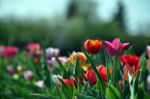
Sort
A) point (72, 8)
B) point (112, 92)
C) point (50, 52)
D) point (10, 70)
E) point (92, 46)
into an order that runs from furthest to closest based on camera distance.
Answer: point (72, 8)
point (10, 70)
point (50, 52)
point (92, 46)
point (112, 92)

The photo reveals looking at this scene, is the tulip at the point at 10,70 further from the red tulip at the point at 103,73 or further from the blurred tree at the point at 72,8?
the blurred tree at the point at 72,8

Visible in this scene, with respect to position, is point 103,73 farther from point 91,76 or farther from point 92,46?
point 92,46

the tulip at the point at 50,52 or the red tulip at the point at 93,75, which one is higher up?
the tulip at the point at 50,52

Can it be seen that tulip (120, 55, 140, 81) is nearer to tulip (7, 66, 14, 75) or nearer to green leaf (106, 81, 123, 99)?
green leaf (106, 81, 123, 99)

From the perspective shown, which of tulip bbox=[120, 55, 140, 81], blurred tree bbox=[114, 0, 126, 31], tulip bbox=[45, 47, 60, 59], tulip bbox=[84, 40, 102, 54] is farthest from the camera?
blurred tree bbox=[114, 0, 126, 31]

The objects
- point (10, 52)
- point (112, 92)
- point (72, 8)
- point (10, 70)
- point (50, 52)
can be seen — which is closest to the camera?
point (112, 92)

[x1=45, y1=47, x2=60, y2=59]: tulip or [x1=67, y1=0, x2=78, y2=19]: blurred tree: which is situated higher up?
[x1=67, y1=0, x2=78, y2=19]: blurred tree

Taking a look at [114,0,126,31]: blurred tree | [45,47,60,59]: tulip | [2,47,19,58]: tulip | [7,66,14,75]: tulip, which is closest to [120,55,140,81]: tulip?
[45,47,60,59]: tulip

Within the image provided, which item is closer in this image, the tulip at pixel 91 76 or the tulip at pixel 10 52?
the tulip at pixel 91 76

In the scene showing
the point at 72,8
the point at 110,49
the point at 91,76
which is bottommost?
the point at 91,76

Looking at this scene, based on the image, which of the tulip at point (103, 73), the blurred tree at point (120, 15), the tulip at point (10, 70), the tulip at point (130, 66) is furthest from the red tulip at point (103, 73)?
the blurred tree at point (120, 15)

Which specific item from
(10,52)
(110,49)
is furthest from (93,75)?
(10,52)

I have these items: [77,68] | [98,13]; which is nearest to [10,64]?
[77,68]

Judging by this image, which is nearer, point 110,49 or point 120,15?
point 110,49
